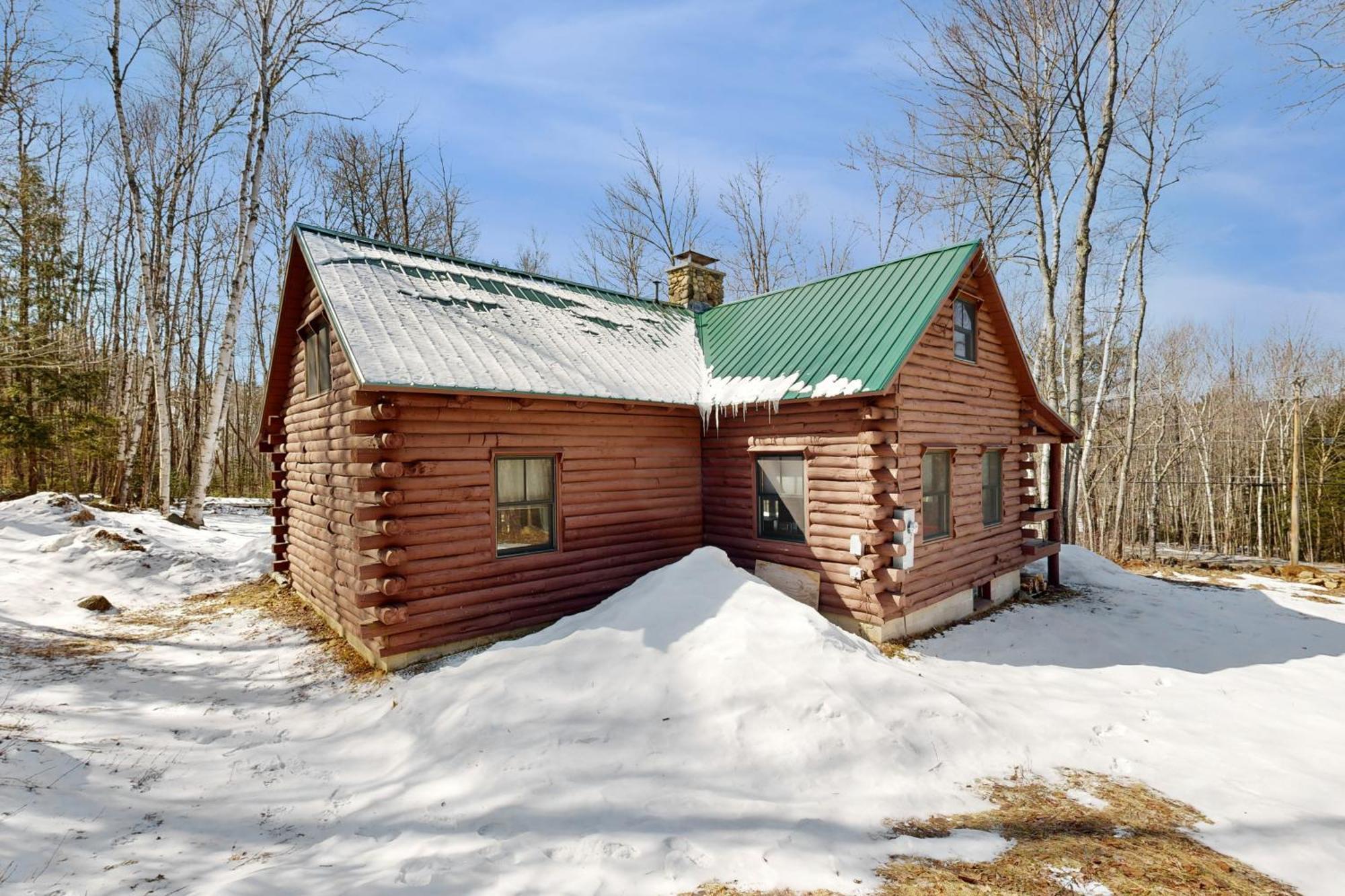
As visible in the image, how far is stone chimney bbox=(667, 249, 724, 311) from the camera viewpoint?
582 inches

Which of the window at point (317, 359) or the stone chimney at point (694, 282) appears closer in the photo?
the window at point (317, 359)

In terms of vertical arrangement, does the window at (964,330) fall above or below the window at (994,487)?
above

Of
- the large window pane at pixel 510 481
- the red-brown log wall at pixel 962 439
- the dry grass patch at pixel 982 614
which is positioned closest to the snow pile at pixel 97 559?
the large window pane at pixel 510 481

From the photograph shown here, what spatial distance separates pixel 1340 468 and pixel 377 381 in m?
33.9

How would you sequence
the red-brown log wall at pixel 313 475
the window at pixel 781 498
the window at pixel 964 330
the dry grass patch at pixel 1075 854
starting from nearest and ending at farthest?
the dry grass patch at pixel 1075 854 → the red-brown log wall at pixel 313 475 → the window at pixel 781 498 → the window at pixel 964 330

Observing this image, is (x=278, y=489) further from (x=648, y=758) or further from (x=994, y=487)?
(x=994, y=487)

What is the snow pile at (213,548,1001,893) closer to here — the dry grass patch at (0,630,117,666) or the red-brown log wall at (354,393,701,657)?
the red-brown log wall at (354,393,701,657)

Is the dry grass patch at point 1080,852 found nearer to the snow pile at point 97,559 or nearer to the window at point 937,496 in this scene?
the window at point 937,496

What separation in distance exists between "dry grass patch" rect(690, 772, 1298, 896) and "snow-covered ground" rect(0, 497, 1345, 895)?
18cm

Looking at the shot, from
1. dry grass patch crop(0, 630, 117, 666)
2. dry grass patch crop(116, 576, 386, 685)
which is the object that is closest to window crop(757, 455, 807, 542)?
dry grass patch crop(116, 576, 386, 685)

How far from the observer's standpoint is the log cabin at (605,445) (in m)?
7.59

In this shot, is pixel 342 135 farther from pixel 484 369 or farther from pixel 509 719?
pixel 509 719

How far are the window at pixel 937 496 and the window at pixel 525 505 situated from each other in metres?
6.11

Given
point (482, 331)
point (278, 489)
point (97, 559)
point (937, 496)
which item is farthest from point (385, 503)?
point (97, 559)
